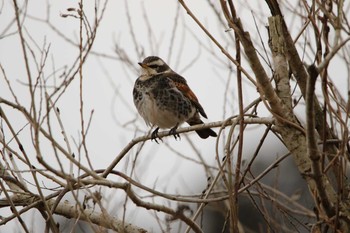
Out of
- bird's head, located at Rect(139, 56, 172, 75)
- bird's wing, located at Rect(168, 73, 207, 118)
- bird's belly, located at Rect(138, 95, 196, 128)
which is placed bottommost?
bird's belly, located at Rect(138, 95, 196, 128)

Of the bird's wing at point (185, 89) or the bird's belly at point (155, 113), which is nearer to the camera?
the bird's belly at point (155, 113)

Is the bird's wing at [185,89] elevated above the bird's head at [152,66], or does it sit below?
below

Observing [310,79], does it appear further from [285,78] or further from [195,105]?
[195,105]

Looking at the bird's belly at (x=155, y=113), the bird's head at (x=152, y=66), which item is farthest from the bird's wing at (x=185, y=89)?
the bird's belly at (x=155, y=113)

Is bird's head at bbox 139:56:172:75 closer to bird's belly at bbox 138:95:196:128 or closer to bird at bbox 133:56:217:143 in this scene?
bird at bbox 133:56:217:143

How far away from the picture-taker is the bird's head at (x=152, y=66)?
320 inches

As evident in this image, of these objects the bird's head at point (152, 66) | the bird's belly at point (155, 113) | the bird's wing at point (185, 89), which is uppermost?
the bird's head at point (152, 66)

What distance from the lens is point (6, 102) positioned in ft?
16.5

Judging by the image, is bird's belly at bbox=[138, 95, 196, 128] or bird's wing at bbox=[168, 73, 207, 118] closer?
bird's belly at bbox=[138, 95, 196, 128]

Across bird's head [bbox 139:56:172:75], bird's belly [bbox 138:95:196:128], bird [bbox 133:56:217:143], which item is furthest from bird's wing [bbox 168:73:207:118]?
bird's belly [bbox 138:95:196:128]

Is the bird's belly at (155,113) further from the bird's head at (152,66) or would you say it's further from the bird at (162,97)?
the bird's head at (152,66)

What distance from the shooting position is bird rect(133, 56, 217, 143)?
7836 mm

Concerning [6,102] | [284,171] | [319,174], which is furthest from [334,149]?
[284,171]

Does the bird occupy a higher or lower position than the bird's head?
lower
